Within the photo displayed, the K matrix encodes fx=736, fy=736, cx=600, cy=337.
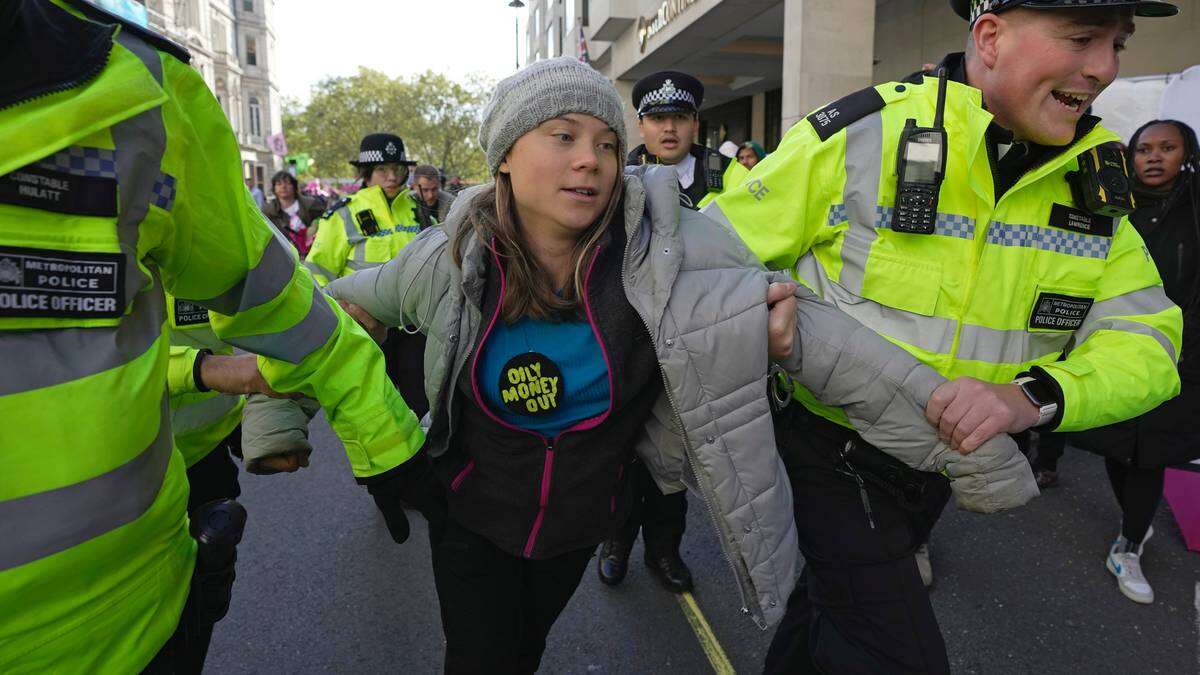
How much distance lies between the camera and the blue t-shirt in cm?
183

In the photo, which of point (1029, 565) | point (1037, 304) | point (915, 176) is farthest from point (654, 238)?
point (1029, 565)

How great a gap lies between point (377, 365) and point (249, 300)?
327 mm

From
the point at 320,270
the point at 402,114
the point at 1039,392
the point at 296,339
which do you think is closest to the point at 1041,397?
the point at 1039,392

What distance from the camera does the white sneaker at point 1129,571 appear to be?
337cm

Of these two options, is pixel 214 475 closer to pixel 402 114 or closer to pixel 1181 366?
pixel 1181 366

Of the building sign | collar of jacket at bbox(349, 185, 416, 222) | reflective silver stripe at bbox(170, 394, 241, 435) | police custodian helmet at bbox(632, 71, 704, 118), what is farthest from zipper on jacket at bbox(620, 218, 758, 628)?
the building sign

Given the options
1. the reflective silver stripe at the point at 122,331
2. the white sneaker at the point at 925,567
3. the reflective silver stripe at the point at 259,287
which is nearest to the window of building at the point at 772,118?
the white sneaker at the point at 925,567

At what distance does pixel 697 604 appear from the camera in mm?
3350

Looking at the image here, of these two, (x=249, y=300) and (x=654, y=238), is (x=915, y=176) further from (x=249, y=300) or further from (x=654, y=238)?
(x=249, y=300)

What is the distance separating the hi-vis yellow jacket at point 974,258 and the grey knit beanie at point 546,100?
0.46 m

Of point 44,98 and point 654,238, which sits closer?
point 44,98

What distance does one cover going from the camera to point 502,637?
2016mm

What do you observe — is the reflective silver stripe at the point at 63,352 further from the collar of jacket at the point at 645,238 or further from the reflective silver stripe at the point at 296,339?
the collar of jacket at the point at 645,238

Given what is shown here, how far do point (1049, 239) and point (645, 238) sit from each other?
1.05 metres
